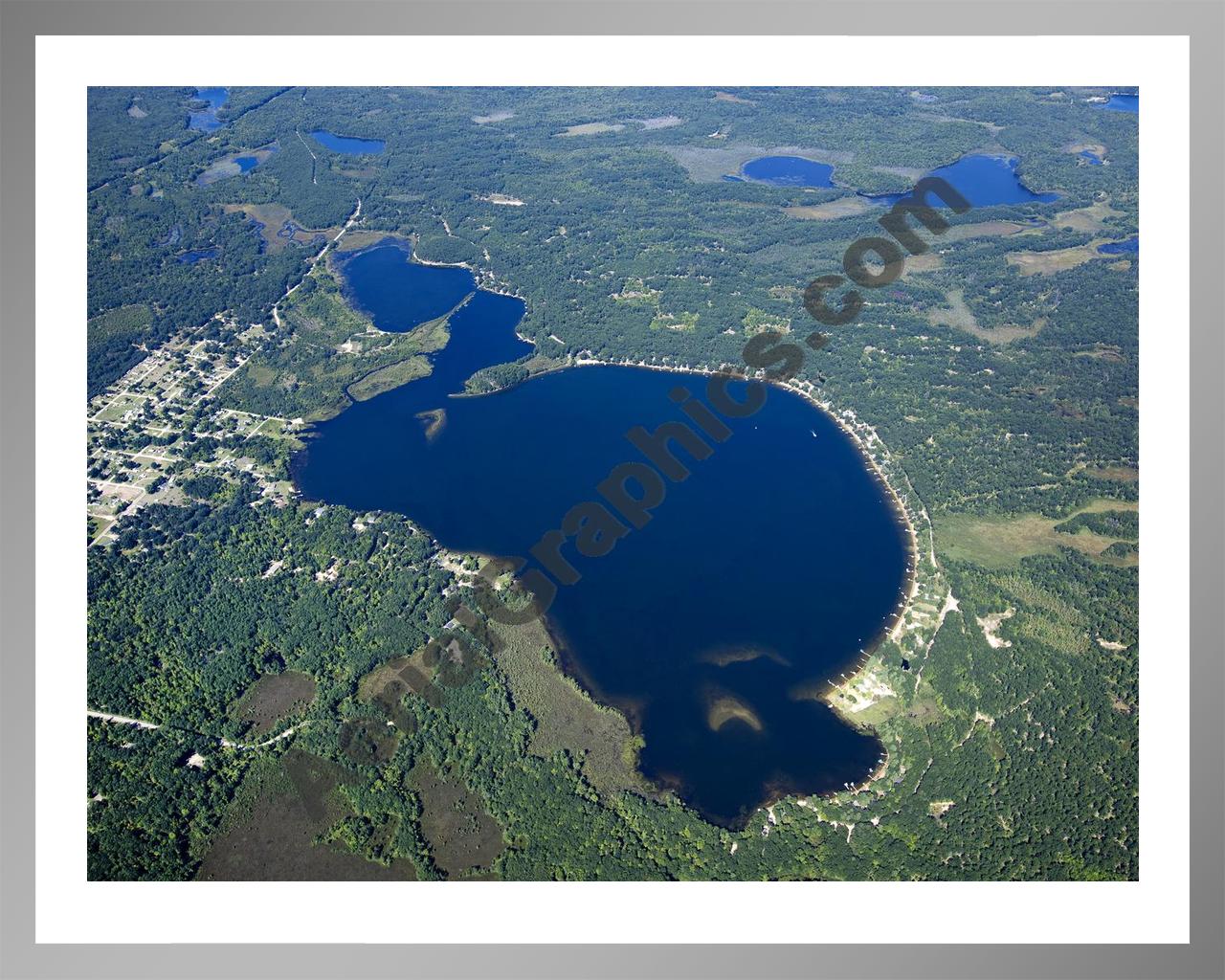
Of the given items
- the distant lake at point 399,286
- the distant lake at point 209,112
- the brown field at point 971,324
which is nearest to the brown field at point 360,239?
the distant lake at point 399,286

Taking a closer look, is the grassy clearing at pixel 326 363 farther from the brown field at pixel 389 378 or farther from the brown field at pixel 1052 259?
the brown field at pixel 1052 259

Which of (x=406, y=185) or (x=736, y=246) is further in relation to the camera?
(x=406, y=185)

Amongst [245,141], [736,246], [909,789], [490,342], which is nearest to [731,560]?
[909,789]

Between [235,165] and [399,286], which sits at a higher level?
[235,165]

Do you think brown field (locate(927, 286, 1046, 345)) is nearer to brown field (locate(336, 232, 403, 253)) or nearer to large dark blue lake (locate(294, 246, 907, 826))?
large dark blue lake (locate(294, 246, 907, 826))

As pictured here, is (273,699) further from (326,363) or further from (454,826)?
(326,363)

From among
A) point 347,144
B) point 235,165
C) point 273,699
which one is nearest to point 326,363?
point 273,699
